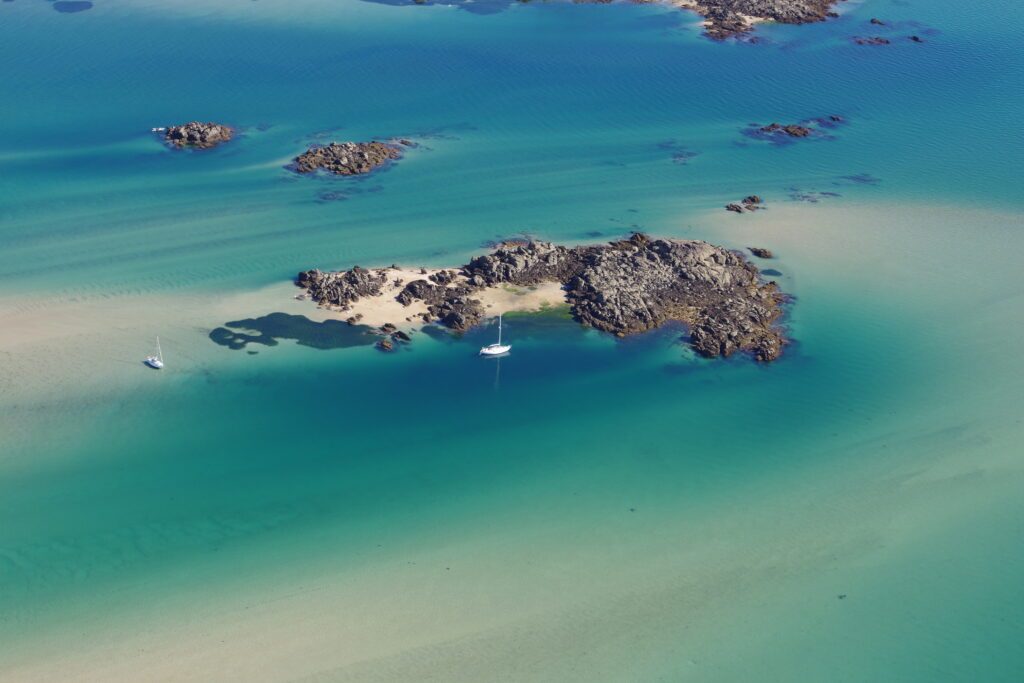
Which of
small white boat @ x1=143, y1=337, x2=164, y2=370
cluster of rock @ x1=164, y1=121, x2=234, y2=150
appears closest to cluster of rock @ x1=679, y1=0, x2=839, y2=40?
cluster of rock @ x1=164, y1=121, x2=234, y2=150

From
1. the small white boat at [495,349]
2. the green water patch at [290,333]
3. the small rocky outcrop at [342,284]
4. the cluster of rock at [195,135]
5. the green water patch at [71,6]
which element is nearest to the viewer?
the small white boat at [495,349]

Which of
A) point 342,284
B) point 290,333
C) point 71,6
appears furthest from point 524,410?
point 71,6

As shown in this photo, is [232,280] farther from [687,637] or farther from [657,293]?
[687,637]

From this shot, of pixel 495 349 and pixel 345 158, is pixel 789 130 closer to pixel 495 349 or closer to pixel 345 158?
pixel 345 158

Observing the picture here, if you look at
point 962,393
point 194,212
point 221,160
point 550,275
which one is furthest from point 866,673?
point 221,160

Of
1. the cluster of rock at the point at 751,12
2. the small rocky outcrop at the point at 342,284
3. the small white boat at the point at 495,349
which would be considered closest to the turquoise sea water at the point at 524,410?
the small white boat at the point at 495,349

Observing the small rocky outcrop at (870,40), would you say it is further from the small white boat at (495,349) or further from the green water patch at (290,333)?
the green water patch at (290,333)
